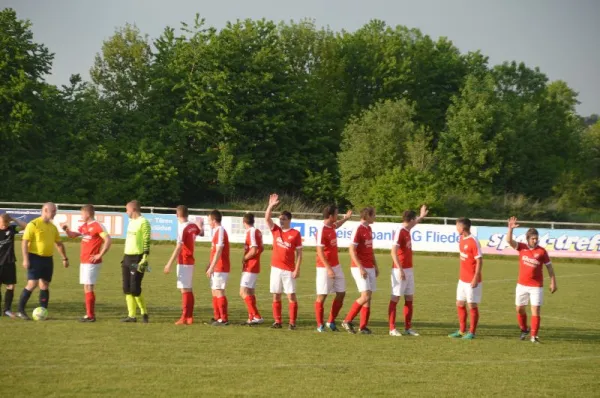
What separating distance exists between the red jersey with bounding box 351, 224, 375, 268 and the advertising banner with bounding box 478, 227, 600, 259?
2205 centimetres

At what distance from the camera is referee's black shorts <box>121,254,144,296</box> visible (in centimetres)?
1521

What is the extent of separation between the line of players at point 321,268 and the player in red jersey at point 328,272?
2 centimetres

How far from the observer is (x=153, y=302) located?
62.4 feet

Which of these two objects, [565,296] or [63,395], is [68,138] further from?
[63,395]

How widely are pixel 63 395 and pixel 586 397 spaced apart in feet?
20.4

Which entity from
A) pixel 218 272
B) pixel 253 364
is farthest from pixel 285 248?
pixel 253 364

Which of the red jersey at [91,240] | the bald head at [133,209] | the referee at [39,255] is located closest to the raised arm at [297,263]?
the bald head at [133,209]

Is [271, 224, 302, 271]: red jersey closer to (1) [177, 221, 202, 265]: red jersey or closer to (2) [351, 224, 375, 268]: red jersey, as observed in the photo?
(2) [351, 224, 375, 268]: red jersey

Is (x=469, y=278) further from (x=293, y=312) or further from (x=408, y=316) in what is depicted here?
(x=293, y=312)

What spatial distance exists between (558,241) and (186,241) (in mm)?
24901

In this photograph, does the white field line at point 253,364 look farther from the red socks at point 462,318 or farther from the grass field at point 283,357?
the red socks at point 462,318

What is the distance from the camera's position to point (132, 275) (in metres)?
15.2

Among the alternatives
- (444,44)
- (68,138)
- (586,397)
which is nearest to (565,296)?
(586,397)

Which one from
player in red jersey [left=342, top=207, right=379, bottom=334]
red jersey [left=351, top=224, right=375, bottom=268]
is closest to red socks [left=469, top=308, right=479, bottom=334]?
player in red jersey [left=342, top=207, right=379, bottom=334]
